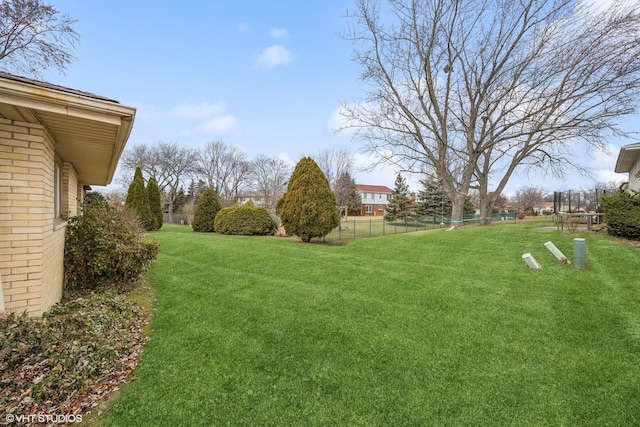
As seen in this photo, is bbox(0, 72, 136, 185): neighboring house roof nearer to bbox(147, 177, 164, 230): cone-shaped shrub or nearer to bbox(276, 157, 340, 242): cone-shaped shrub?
bbox(276, 157, 340, 242): cone-shaped shrub

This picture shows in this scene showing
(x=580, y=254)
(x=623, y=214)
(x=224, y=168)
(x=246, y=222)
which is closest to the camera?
(x=580, y=254)

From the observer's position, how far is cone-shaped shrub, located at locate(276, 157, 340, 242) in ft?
39.8

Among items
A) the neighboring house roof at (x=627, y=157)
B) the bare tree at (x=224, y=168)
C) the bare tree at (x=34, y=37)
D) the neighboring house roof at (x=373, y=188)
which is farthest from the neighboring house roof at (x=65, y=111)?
the neighboring house roof at (x=373, y=188)

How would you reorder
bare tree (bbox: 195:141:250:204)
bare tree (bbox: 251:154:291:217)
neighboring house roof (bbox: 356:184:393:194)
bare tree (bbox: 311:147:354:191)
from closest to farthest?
1. bare tree (bbox: 311:147:354:191)
2. bare tree (bbox: 251:154:291:217)
3. bare tree (bbox: 195:141:250:204)
4. neighboring house roof (bbox: 356:184:393:194)

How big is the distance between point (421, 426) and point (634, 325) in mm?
3868

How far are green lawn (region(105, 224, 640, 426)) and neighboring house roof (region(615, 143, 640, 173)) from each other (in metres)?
8.05

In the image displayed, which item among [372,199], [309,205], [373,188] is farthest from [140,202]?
[373,188]

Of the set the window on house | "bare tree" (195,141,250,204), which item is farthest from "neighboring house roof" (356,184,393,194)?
the window on house

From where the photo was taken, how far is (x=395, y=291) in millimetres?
5707

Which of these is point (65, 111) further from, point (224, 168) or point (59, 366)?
point (224, 168)

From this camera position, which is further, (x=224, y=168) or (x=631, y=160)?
(x=224, y=168)

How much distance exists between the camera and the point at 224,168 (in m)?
40.2

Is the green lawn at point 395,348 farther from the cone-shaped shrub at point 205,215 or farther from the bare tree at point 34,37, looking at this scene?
the cone-shaped shrub at point 205,215

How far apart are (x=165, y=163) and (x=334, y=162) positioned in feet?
69.1
